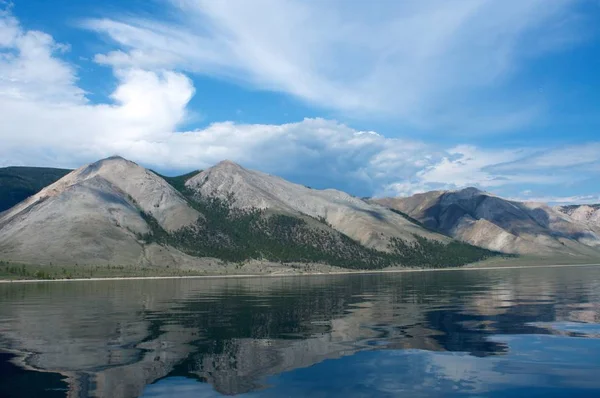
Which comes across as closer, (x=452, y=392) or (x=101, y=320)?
(x=452, y=392)

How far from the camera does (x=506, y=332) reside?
58.8 metres

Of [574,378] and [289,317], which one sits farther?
[289,317]

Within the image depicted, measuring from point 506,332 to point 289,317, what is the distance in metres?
29.5

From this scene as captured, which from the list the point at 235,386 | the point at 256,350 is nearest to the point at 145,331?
the point at 256,350

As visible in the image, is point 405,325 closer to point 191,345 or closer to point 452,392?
point 191,345

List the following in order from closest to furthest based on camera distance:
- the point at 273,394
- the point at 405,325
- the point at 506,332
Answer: the point at 273,394, the point at 506,332, the point at 405,325

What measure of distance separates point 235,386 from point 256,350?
12.7 metres

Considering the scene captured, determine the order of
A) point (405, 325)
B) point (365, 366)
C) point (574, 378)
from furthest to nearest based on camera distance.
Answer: point (405, 325) < point (365, 366) < point (574, 378)

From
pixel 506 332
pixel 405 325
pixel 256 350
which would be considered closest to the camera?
pixel 256 350

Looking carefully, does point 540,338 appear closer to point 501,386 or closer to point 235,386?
point 501,386

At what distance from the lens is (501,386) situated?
117ft

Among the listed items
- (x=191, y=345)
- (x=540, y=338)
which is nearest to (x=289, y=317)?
(x=191, y=345)

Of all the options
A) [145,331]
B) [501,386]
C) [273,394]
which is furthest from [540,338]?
[145,331]

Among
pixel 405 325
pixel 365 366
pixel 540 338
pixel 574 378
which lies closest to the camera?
pixel 574 378
